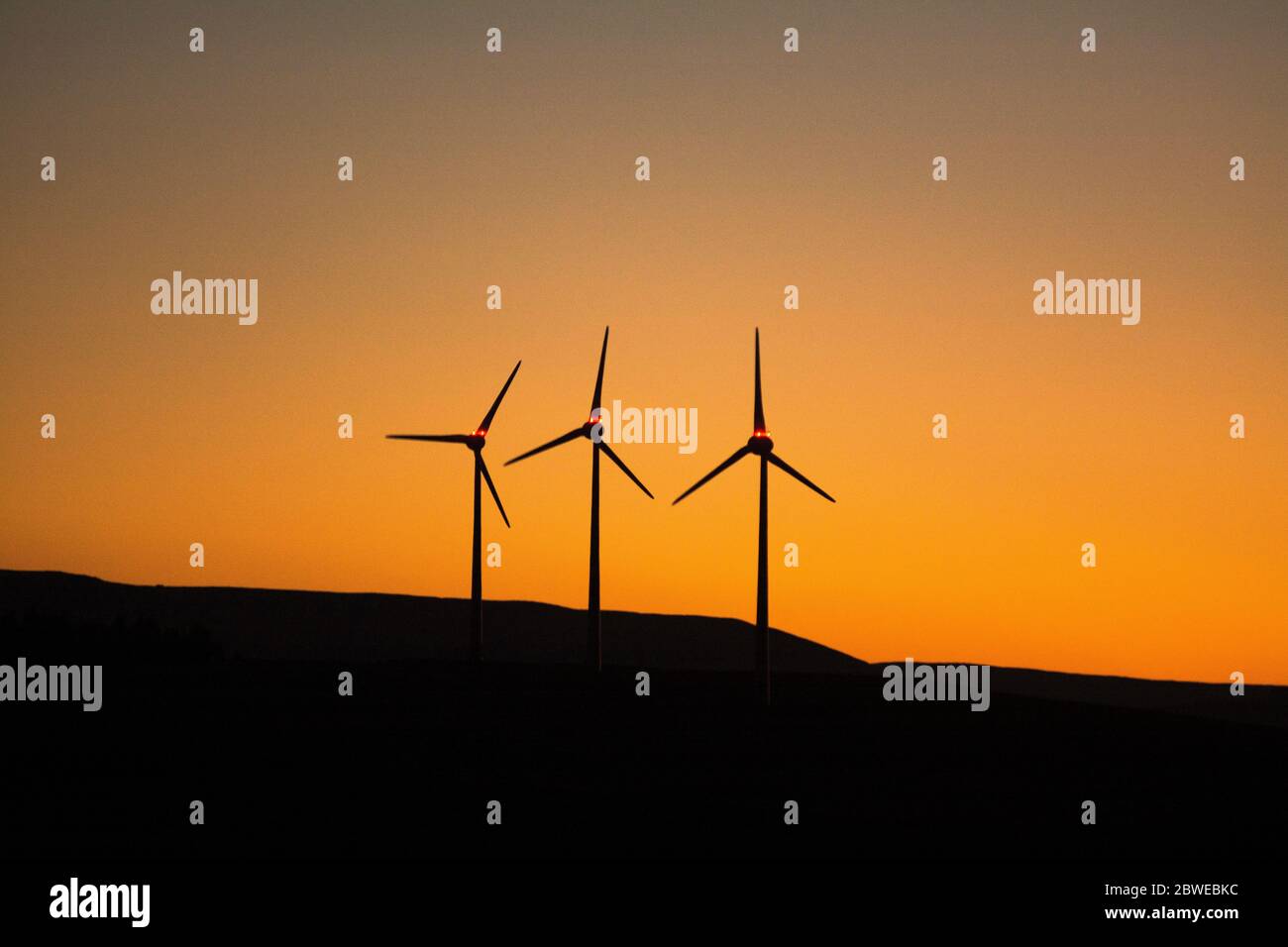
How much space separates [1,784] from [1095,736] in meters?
59.2

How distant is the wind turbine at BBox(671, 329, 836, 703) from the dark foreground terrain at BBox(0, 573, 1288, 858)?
410 centimetres

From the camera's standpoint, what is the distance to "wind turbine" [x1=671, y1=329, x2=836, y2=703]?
96875mm

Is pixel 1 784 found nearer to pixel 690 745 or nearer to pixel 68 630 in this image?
pixel 690 745

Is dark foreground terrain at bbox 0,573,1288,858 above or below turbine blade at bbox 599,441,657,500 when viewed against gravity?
below

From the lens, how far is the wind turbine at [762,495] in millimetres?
96875

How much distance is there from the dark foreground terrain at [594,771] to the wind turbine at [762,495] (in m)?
4.10

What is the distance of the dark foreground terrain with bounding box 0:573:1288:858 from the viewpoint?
6650 cm

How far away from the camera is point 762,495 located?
98.6 metres

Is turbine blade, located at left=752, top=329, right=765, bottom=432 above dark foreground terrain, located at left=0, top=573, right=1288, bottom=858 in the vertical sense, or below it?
above

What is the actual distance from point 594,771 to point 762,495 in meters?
21.9

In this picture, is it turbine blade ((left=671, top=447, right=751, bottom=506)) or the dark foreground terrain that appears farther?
turbine blade ((left=671, top=447, right=751, bottom=506))

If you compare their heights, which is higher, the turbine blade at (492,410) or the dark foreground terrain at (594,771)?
the turbine blade at (492,410)
